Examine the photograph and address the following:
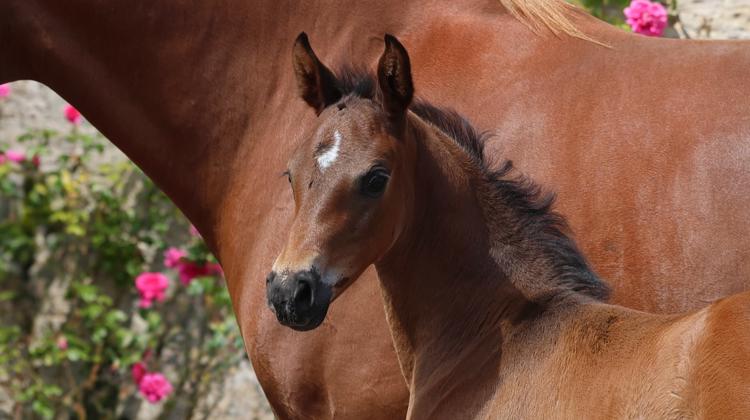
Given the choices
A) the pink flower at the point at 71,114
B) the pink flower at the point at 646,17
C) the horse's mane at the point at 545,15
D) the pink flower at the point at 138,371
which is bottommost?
the pink flower at the point at 138,371

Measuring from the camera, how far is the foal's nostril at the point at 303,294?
2.60 metres

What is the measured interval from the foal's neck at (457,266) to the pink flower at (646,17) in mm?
1684


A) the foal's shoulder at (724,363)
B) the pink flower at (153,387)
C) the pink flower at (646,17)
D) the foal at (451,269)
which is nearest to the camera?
the foal's shoulder at (724,363)

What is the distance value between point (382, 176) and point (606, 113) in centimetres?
69

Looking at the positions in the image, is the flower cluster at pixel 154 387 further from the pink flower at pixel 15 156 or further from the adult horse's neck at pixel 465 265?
the adult horse's neck at pixel 465 265

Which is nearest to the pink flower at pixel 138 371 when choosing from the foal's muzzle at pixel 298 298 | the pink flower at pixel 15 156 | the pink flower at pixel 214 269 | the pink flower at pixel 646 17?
the pink flower at pixel 214 269

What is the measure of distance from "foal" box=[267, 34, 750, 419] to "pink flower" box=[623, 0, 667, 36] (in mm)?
1644

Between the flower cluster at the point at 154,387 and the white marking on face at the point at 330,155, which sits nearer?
the white marking on face at the point at 330,155

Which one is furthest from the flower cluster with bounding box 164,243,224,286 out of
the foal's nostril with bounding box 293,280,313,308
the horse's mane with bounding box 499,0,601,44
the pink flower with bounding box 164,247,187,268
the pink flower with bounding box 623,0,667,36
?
the foal's nostril with bounding box 293,280,313,308

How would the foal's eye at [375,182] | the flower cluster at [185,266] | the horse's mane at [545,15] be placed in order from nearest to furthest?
the foal's eye at [375,182] → the horse's mane at [545,15] → the flower cluster at [185,266]

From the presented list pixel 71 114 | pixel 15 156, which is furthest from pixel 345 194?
pixel 15 156

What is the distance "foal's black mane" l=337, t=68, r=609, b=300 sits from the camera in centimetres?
282

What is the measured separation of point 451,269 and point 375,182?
367 mm

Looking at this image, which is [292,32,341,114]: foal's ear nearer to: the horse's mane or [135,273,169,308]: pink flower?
the horse's mane
